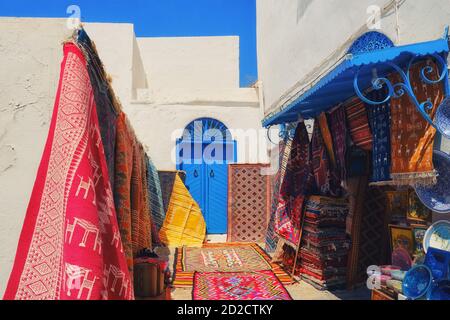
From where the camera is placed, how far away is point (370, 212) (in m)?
4.09

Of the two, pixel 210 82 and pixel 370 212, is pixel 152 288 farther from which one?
pixel 210 82

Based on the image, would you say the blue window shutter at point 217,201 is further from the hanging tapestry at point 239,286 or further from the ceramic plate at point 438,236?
the ceramic plate at point 438,236

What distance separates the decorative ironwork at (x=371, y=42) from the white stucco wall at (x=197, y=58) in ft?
19.4

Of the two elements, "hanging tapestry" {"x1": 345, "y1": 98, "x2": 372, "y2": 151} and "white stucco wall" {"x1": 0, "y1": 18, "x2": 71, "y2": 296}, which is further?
"hanging tapestry" {"x1": 345, "y1": 98, "x2": 372, "y2": 151}

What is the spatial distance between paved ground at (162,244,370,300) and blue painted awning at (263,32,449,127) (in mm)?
2003

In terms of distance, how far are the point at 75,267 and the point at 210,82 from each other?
28.1ft

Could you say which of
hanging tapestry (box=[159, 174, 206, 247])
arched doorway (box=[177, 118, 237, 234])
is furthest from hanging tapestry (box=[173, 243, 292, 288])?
arched doorway (box=[177, 118, 237, 234])

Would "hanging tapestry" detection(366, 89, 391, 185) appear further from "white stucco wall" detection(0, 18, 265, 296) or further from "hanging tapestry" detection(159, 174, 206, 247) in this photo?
"hanging tapestry" detection(159, 174, 206, 247)

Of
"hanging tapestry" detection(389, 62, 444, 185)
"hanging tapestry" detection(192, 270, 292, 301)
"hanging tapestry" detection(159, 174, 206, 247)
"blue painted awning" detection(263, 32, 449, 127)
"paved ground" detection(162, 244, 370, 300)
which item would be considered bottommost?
"paved ground" detection(162, 244, 370, 300)

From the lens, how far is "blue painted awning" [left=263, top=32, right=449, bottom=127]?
7.88 feet

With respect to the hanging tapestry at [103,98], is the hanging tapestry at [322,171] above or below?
below

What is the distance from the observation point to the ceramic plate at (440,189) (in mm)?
2418

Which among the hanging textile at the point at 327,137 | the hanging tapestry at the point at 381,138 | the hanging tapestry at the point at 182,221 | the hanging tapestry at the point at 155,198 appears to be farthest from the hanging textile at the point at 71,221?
the hanging tapestry at the point at 182,221
